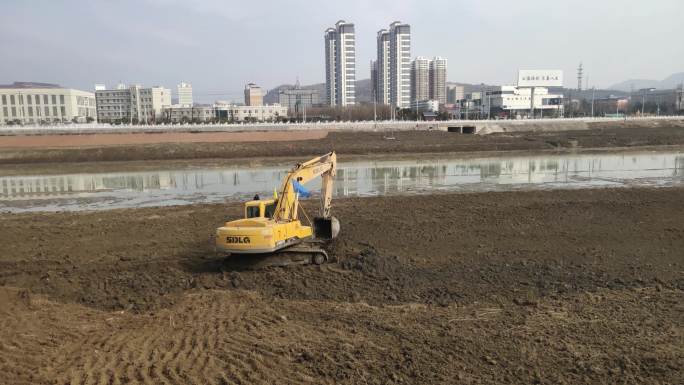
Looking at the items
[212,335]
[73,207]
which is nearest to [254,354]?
[212,335]

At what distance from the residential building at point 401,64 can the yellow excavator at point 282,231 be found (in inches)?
5860

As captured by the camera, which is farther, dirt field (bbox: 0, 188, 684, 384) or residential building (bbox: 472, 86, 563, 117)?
residential building (bbox: 472, 86, 563, 117)

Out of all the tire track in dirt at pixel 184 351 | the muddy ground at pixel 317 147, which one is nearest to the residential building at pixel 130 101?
the muddy ground at pixel 317 147

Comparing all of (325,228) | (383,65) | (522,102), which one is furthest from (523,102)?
(325,228)

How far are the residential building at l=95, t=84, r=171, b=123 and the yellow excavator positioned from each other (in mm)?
143840

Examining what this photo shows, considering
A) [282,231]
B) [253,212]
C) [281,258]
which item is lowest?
[281,258]

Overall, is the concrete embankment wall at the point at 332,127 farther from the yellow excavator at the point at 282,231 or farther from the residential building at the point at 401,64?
the residential building at the point at 401,64

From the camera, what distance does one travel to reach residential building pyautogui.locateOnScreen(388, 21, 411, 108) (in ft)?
523

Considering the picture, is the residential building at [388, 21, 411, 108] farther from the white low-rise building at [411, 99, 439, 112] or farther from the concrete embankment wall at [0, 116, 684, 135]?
the concrete embankment wall at [0, 116, 684, 135]

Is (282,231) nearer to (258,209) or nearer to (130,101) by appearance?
(258,209)

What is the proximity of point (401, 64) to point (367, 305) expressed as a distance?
15773 centimetres

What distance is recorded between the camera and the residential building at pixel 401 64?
159500mm

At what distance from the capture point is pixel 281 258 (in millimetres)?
11945

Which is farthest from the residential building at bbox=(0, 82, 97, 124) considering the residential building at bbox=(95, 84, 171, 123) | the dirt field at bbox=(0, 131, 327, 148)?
the dirt field at bbox=(0, 131, 327, 148)
